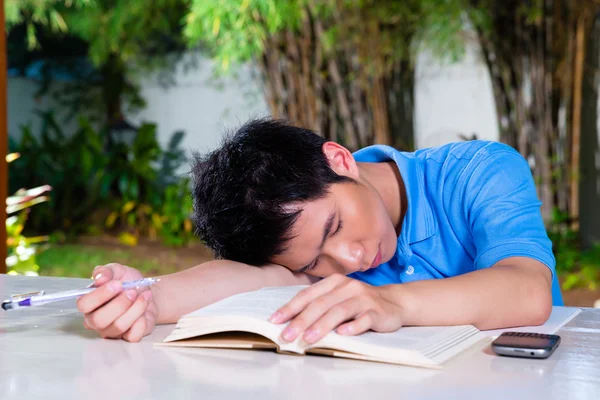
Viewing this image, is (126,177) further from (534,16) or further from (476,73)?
(534,16)

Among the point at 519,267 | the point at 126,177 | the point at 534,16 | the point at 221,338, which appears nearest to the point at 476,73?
the point at 534,16

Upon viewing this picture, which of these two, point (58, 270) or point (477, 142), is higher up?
point (477, 142)

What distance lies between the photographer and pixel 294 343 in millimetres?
738

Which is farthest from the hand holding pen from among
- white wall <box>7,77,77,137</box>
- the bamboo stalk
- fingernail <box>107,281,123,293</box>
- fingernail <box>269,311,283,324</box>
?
white wall <box>7,77,77,137</box>

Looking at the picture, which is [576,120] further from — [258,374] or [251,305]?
[258,374]

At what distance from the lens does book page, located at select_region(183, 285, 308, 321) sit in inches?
31.1

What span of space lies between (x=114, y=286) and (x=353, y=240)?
0.32m

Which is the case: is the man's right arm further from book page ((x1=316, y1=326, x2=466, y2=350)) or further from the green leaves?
the green leaves

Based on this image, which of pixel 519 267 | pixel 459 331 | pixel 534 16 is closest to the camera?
pixel 459 331

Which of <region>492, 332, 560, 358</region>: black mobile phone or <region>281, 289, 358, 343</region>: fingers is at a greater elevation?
<region>281, 289, 358, 343</region>: fingers

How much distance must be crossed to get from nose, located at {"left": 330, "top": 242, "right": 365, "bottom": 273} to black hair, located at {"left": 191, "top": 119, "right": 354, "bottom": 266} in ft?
0.21

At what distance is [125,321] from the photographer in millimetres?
850

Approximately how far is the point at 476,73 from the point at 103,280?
13.4 ft

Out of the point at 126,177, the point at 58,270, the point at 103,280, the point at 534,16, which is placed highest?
the point at 534,16
